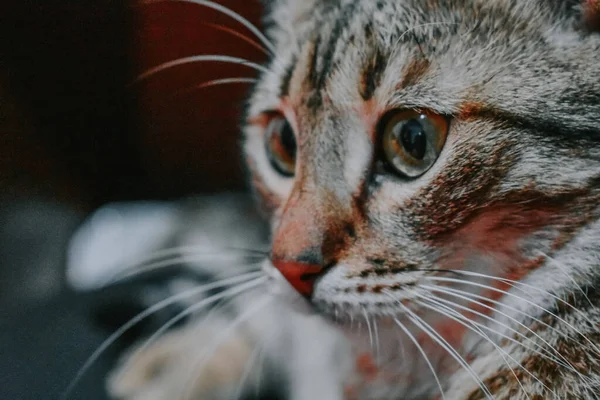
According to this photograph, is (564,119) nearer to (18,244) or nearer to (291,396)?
(291,396)

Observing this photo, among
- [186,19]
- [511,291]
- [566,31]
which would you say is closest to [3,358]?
[186,19]

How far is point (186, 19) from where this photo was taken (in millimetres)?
621

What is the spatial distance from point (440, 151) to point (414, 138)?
0.08ft

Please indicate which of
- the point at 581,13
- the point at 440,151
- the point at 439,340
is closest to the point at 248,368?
the point at 439,340

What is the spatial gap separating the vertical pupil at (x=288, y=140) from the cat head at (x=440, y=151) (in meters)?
0.07

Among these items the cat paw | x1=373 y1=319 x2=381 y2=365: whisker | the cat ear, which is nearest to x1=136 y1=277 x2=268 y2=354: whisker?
the cat paw

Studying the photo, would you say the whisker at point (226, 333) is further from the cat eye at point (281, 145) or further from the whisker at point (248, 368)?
the cat eye at point (281, 145)

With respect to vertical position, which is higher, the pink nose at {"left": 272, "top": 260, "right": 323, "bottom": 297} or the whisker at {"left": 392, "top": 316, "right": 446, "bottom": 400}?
the pink nose at {"left": 272, "top": 260, "right": 323, "bottom": 297}

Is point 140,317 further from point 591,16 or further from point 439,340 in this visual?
point 591,16

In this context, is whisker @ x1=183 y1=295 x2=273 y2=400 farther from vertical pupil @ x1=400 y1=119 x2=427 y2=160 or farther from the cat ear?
the cat ear

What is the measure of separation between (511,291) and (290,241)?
0.19 meters

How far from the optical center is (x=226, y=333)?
68 cm

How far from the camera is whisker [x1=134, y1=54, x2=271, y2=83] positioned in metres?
0.64

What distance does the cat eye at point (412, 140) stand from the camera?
0.50m
